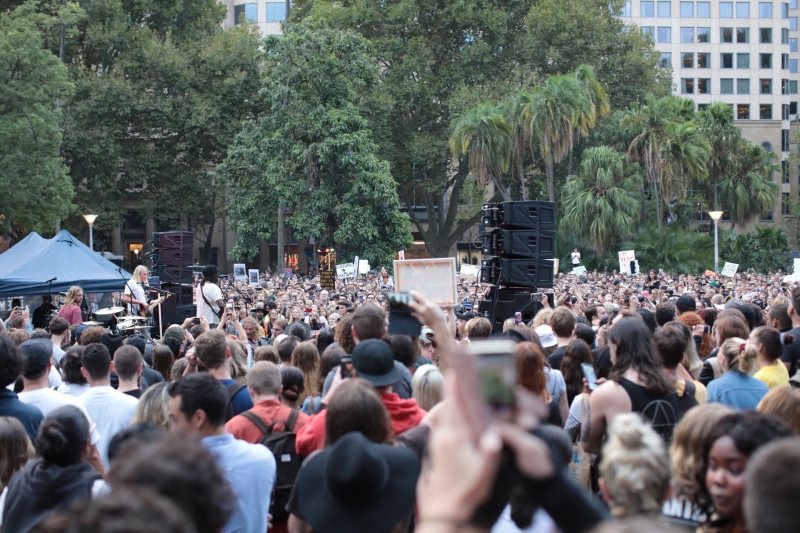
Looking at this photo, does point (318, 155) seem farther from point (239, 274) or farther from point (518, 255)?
point (518, 255)

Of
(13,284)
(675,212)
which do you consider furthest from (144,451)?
(675,212)

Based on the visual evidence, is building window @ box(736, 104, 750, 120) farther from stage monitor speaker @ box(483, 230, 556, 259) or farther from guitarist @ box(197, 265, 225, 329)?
guitarist @ box(197, 265, 225, 329)

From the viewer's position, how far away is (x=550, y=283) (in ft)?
37.3

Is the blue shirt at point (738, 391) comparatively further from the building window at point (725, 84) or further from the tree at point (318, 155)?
the building window at point (725, 84)

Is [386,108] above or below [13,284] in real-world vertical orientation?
above

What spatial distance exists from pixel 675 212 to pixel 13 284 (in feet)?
120

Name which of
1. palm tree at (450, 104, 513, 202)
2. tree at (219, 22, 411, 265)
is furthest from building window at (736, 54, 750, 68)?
tree at (219, 22, 411, 265)

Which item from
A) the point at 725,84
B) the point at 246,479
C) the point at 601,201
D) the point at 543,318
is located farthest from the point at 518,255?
the point at 725,84

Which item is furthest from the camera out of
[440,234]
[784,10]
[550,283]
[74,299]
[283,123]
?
[784,10]

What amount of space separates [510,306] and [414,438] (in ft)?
26.4

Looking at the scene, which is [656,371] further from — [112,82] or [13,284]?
[112,82]

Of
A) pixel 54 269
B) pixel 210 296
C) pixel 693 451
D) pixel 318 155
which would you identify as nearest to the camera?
pixel 693 451

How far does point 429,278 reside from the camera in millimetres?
8781

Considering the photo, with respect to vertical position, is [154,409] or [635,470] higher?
[635,470]
